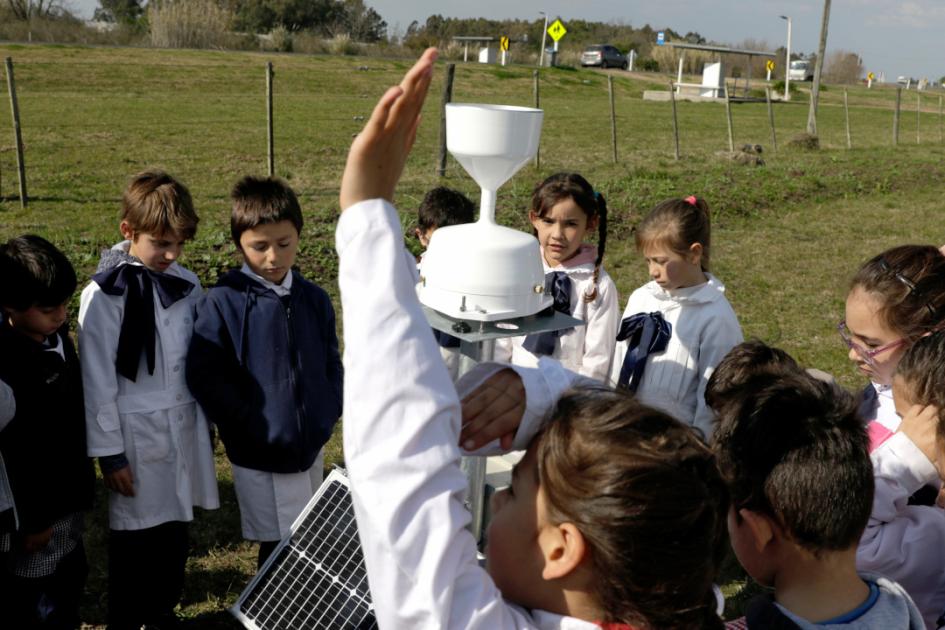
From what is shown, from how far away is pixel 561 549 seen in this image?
1202mm

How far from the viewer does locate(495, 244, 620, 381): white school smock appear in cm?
336

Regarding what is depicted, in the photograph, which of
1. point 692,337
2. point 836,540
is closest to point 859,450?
point 836,540

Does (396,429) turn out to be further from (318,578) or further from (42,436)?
(42,436)

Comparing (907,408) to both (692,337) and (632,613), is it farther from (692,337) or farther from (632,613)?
(632,613)

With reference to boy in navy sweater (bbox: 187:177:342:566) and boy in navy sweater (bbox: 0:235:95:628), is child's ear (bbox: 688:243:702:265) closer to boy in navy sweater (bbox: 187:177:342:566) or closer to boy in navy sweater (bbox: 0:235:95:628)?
boy in navy sweater (bbox: 187:177:342:566)

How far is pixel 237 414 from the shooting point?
10.1ft

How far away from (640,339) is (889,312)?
940 millimetres

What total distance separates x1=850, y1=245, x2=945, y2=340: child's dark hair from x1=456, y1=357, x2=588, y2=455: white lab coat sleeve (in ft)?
5.70

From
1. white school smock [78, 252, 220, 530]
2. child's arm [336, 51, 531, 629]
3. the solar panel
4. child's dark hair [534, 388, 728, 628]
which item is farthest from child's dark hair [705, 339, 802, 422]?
white school smock [78, 252, 220, 530]

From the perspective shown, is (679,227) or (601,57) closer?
(679,227)

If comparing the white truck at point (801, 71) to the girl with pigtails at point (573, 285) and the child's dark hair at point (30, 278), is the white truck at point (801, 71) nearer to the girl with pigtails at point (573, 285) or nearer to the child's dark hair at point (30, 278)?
the girl with pigtails at point (573, 285)

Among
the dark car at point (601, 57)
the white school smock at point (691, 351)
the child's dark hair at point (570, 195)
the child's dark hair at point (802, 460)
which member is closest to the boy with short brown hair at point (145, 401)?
the child's dark hair at point (570, 195)

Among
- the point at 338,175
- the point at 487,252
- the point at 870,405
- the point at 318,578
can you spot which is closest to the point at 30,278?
the point at 318,578

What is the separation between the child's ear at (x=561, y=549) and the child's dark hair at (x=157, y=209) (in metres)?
2.28
